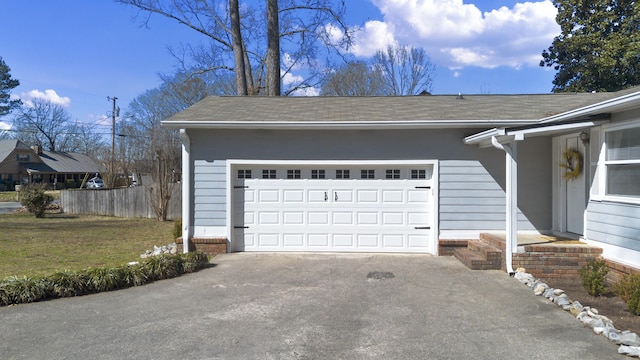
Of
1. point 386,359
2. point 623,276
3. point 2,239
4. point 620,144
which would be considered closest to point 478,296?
point 623,276

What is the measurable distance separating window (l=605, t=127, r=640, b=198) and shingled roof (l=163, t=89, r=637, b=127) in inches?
78.4

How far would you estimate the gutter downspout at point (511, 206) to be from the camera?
22.4ft

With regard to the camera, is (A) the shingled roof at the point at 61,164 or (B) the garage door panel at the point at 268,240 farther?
(A) the shingled roof at the point at 61,164

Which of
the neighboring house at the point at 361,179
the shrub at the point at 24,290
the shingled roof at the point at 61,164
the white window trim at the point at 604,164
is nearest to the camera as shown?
the shrub at the point at 24,290

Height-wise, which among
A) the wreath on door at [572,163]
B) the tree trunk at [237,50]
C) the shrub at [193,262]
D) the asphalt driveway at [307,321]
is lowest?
the asphalt driveway at [307,321]

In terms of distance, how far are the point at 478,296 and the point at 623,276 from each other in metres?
1.99

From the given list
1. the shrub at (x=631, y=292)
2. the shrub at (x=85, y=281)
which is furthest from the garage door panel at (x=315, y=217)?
the shrub at (x=631, y=292)

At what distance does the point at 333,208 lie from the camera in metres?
8.74

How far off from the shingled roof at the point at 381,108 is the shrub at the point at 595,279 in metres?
3.52

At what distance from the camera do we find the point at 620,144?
6.23 meters

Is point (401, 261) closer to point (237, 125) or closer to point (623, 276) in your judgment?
point (623, 276)

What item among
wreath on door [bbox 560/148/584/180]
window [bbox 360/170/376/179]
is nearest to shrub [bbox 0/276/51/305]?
window [bbox 360/170/376/179]

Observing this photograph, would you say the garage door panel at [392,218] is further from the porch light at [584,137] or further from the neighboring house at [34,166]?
the neighboring house at [34,166]

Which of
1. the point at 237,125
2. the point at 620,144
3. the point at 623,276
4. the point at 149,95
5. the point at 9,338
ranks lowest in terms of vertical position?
the point at 9,338
